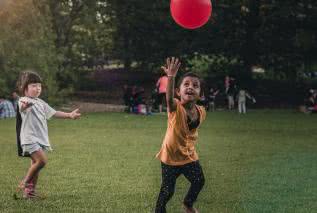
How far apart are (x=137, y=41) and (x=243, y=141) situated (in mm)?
20052

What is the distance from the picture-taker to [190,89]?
704 cm

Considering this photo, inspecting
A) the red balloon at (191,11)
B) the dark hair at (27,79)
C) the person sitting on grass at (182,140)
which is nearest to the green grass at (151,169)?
the person sitting on grass at (182,140)

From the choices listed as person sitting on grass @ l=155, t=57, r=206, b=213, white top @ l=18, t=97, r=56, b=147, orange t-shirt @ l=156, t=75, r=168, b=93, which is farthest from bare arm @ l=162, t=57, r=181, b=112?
orange t-shirt @ l=156, t=75, r=168, b=93

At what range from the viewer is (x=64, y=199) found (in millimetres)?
8656

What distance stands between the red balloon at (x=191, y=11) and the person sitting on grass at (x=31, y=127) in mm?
2383

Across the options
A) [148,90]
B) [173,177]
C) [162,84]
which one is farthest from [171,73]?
[148,90]

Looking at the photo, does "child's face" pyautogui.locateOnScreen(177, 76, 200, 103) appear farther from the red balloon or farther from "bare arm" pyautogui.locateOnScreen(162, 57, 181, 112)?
the red balloon

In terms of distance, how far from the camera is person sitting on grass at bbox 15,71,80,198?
28.2ft

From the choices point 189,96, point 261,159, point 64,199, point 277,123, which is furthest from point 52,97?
point 189,96

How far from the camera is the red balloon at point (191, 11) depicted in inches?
390

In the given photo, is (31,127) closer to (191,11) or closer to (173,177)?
(173,177)

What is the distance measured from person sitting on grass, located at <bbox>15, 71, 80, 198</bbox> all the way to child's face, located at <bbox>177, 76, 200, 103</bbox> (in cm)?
203

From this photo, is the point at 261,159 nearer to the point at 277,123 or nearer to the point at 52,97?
the point at 277,123

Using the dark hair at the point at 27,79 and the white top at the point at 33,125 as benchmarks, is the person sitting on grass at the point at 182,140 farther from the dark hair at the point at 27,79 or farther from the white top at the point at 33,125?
the dark hair at the point at 27,79
